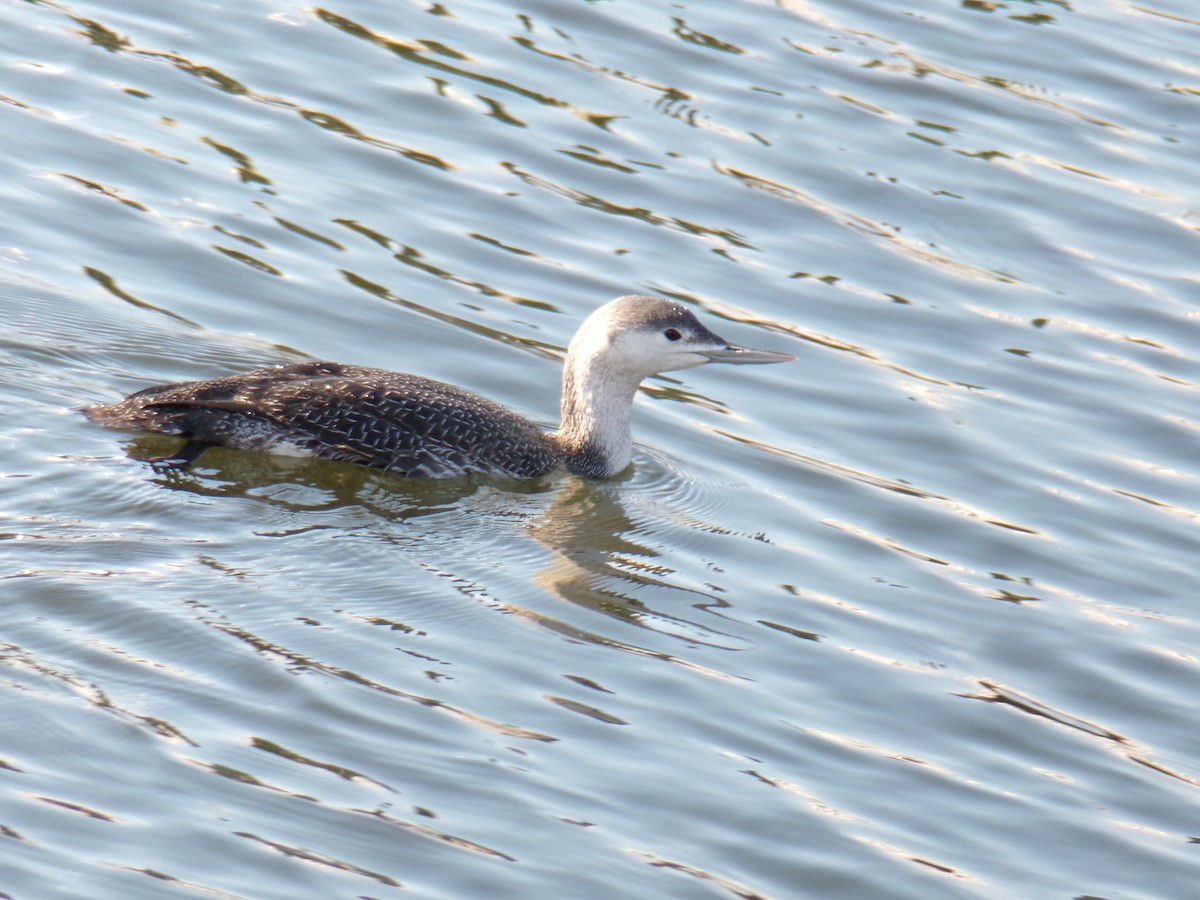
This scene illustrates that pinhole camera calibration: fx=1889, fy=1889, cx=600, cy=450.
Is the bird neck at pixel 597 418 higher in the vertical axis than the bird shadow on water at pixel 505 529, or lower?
higher

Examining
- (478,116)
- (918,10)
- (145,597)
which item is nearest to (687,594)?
(145,597)

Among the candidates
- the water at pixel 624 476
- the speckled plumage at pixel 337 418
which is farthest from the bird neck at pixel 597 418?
the speckled plumage at pixel 337 418

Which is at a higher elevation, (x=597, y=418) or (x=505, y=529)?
(x=597, y=418)

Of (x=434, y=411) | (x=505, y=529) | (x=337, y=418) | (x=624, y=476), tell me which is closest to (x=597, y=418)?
(x=624, y=476)

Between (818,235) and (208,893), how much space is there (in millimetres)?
7230

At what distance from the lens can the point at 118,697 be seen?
625cm

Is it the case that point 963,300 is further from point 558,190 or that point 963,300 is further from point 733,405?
point 558,190

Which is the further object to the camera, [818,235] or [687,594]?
[818,235]

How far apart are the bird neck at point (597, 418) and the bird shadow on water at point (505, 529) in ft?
0.77

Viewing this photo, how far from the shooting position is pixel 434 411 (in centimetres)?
868

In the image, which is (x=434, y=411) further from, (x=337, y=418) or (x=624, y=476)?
(x=624, y=476)

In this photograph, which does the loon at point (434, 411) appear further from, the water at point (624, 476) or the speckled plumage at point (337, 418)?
the water at point (624, 476)

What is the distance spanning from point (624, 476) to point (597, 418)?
0.34 m

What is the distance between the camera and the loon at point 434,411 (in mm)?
8398
